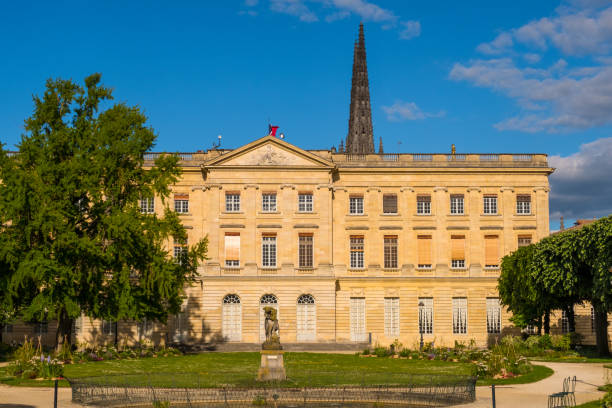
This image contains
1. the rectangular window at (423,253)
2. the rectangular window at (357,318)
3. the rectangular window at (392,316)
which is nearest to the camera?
the rectangular window at (357,318)

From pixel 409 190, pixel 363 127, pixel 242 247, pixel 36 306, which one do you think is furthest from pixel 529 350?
pixel 363 127

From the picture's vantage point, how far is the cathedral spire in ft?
355

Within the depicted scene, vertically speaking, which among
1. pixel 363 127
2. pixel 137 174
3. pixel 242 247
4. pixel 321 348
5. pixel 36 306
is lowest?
pixel 321 348

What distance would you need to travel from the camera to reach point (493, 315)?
174 ft

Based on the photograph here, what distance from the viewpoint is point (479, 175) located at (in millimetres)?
53938

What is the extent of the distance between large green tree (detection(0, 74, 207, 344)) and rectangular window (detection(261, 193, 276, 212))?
1214 cm

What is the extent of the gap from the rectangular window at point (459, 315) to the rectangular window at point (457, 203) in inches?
247

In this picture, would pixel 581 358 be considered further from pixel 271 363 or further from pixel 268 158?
pixel 268 158

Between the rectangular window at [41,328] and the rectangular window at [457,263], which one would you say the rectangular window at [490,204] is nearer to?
the rectangular window at [457,263]

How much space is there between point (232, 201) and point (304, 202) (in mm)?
4936

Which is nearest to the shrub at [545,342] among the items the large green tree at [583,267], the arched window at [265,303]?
the large green tree at [583,267]

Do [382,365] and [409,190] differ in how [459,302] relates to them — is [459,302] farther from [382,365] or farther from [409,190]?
[382,365]

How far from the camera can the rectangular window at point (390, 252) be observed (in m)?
53.0

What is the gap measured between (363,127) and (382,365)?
7560 centimetres
